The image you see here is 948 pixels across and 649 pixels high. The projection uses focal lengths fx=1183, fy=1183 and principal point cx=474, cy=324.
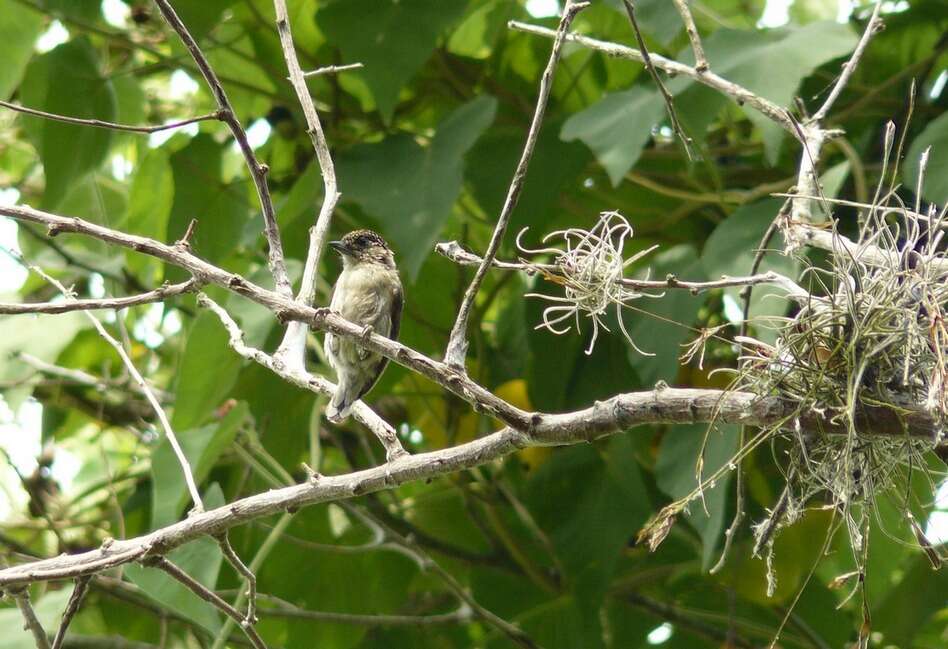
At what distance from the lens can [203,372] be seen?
11.3 ft

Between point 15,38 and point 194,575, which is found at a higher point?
point 15,38

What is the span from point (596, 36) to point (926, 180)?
1.58m

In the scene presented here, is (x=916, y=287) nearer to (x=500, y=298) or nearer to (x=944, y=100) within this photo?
(x=944, y=100)

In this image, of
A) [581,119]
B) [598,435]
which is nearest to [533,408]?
[581,119]

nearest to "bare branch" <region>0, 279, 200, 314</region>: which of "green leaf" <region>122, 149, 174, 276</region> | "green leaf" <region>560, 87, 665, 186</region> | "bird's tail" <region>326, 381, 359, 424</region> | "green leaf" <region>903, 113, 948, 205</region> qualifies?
"bird's tail" <region>326, 381, 359, 424</region>

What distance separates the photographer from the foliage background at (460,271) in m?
3.47

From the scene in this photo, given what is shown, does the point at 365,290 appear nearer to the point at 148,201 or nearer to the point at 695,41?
the point at 148,201

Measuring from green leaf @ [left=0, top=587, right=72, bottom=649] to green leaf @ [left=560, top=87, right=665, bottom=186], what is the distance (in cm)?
177

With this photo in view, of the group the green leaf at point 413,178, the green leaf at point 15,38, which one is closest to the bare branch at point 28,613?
the green leaf at point 413,178

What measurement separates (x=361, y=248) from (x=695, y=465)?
1487mm

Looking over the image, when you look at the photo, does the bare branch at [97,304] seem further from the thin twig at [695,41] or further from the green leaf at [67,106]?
the green leaf at [67,106]

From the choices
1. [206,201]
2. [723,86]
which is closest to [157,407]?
[723,86]

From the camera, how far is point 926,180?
304 centimetres

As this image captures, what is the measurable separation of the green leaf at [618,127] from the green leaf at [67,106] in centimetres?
163
